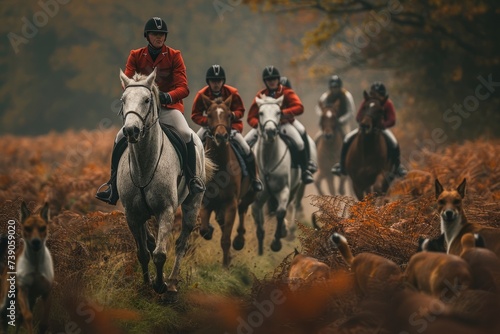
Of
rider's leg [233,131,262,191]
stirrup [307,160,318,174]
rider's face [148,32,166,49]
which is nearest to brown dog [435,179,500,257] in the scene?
rider's face [148,32,166,49]

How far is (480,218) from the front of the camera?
33.8ft

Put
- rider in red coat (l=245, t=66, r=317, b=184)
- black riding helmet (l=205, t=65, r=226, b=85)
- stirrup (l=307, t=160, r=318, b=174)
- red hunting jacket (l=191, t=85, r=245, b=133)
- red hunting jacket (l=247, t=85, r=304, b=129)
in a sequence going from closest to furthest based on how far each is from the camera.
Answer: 1. red hunting jacket (l=191, t=85, r=245, b=133)
2. black riding helmet (l=205, t=65, r=226, b=85)
3. red hunting jacket (l=247, t=85, r=304, b=129)
4. rider in red coat (l=245, t=66, r=317, b=184)
5. stirrup (l=307, t=160, r=318, b=174)

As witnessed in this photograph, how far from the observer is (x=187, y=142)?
11.2m

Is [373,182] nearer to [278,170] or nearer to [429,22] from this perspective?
[278,170]

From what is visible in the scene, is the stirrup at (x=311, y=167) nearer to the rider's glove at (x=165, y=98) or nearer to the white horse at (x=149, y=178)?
the white horse at (x=149, y=178)

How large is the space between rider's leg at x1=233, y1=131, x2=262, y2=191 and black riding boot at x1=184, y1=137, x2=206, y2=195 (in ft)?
8.79

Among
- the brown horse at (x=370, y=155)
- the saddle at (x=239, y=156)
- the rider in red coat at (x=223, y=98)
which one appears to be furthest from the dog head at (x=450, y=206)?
the brown horse at (x=370, y=155)

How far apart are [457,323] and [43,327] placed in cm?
374

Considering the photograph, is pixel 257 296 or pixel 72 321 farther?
pixel 257 296

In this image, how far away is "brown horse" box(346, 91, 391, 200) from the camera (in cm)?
1584

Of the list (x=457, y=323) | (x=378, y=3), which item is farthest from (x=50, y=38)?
(x=457, y=323)

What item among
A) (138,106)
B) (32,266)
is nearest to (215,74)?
(138,106)

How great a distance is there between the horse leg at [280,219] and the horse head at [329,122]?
20.9ft

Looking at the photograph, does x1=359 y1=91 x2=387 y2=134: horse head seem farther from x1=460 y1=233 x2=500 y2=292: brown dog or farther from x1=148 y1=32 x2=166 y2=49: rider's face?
x1=460 y1=233 x2=500 y2=292: brown dog
